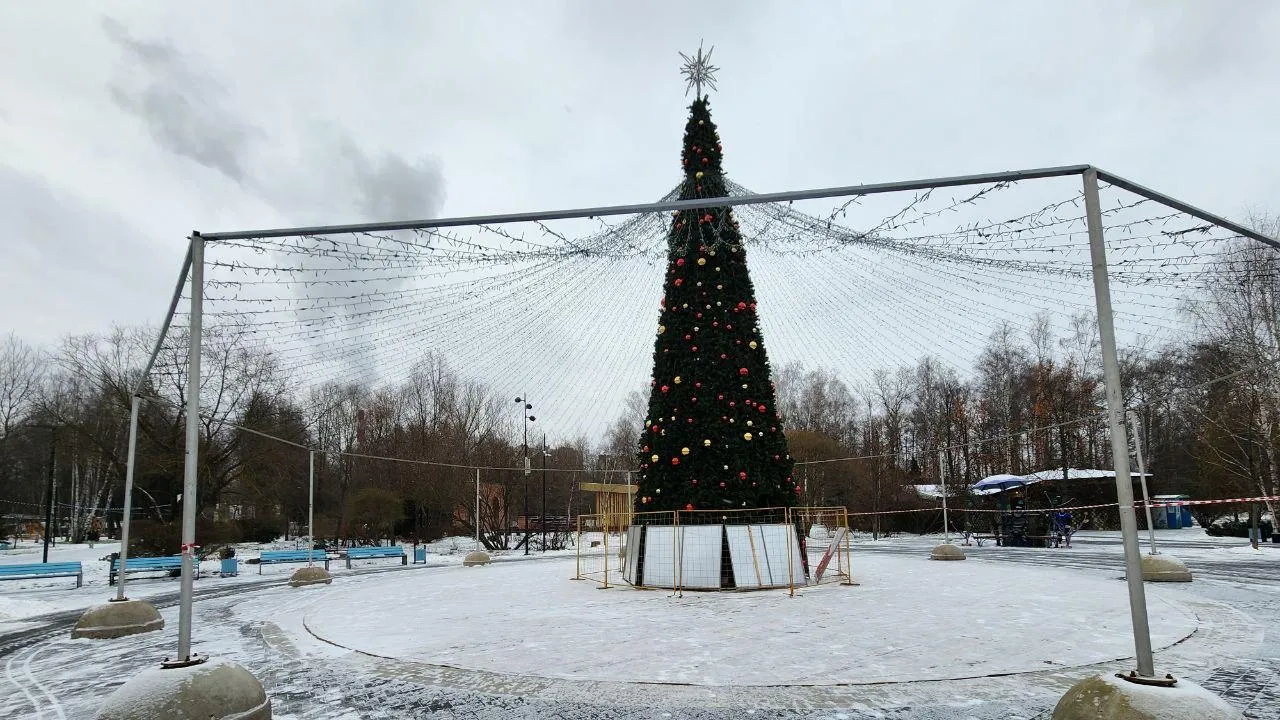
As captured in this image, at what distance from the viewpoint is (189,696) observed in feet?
15.7

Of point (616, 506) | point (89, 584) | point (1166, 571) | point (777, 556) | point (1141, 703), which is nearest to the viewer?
point (1141, 703)

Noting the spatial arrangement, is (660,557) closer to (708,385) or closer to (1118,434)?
(708,385)

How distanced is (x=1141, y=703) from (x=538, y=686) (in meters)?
4.52

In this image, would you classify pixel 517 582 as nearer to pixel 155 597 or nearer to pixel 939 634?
pixel 155 597

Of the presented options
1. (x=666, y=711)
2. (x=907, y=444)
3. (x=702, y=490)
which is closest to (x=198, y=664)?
(x=666, y=711)

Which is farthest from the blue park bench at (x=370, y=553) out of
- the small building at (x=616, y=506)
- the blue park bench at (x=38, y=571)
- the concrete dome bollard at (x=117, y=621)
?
the concrete dome bollard at (x=117, y=621)

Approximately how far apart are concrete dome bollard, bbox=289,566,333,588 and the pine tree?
29.7 feet

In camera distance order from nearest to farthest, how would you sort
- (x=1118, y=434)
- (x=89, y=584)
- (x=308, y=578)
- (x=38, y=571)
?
(x=1118, y=434), (x=308, y=578), (x=38, y=571), (x=89, y=584)

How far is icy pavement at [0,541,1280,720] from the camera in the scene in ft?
18.4

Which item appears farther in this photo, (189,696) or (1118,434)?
(189,696)

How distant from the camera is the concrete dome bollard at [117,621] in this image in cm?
977

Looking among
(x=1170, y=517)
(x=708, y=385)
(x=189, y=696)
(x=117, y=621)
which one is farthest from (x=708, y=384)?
(x=1170, y=517)

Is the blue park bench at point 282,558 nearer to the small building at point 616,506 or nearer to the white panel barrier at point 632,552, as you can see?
the small building at point 616,506

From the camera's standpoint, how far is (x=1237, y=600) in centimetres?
1094
